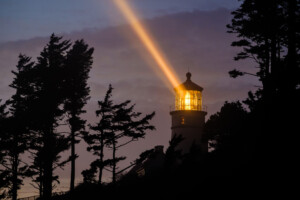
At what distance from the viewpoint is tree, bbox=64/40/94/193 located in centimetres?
3900

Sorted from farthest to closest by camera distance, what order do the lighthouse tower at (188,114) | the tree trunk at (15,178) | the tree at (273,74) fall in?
the lighthouse tower at (188,114) → the tree trunk at (15,178) → the tree at (273,74)

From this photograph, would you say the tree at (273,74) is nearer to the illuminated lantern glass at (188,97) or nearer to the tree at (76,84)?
the tree at (76,84)

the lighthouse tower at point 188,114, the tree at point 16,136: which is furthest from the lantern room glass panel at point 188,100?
the tree at point 16,136

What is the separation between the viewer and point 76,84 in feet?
133

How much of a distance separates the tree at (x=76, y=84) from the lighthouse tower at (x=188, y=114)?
17.9 meters

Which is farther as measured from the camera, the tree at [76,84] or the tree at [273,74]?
the tree at [76,84]

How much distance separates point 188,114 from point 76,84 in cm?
1927

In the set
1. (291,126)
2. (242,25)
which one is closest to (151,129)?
(242,25)

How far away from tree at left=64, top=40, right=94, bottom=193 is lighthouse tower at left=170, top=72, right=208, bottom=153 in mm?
17887

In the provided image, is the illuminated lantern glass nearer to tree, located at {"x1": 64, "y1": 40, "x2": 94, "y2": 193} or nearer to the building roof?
the building roof

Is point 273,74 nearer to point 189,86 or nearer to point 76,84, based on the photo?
point 76,84

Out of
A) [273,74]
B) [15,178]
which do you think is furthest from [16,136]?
[273,74]

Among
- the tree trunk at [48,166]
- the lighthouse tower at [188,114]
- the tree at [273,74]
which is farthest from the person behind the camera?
the lighthouse tower at [188,114]

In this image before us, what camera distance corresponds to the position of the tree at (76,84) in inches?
1535
